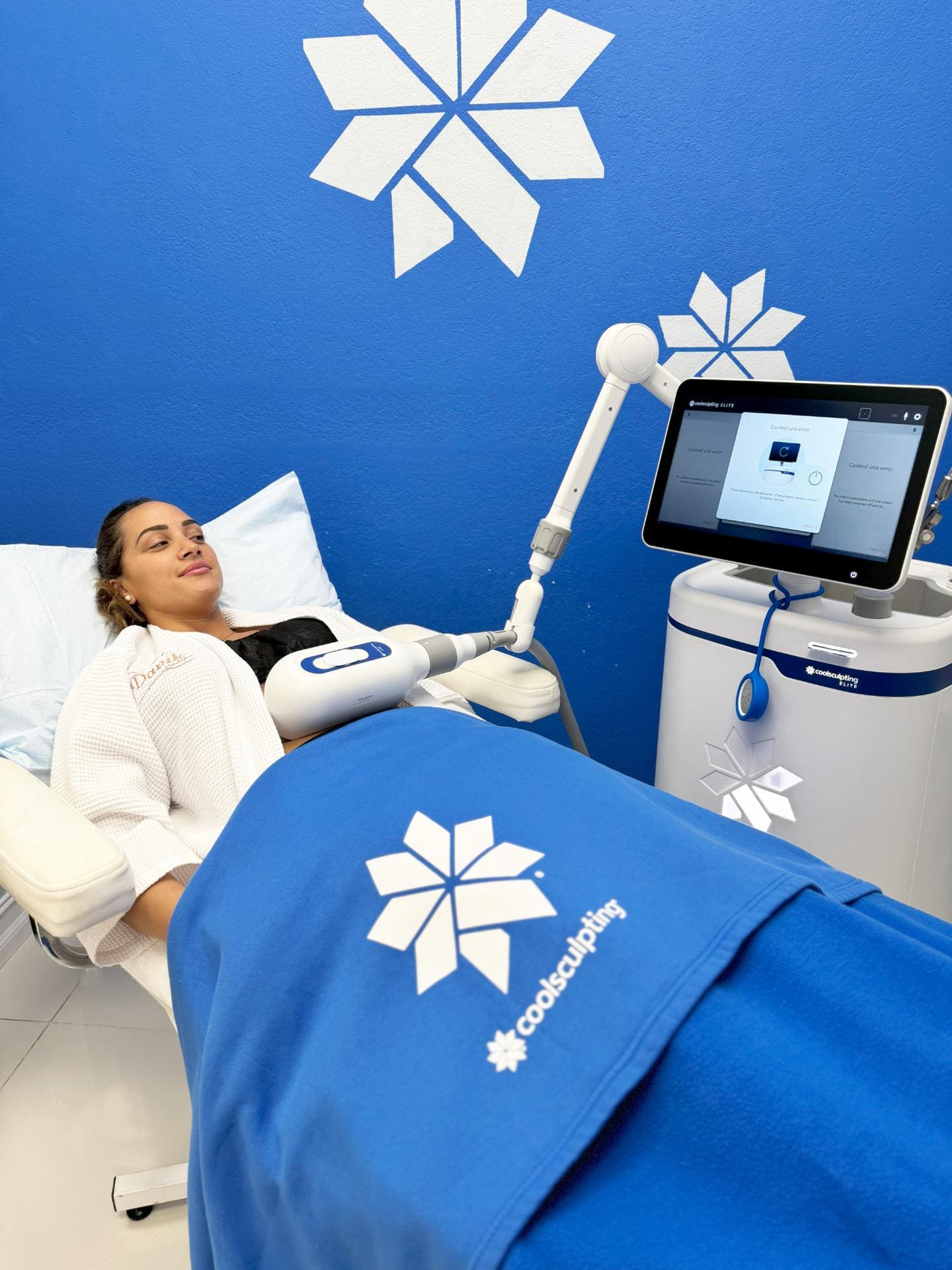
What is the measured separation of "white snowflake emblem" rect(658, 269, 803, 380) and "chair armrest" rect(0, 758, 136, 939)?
52.1 inches

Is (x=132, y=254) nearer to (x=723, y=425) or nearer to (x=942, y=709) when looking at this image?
(x=723, y=425)

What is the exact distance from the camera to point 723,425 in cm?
131

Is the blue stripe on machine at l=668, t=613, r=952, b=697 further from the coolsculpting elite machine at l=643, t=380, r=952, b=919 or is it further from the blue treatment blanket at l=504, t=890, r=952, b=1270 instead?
the blue treatment blanket at l=504, t=890, r=952, b=1270

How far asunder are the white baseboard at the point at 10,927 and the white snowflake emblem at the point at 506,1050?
4.30 feet

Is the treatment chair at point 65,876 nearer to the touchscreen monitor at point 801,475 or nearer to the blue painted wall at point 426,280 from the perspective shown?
the touchscreen monitor at point 801,475

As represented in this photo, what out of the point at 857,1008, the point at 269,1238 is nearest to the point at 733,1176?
the point at 857,1008

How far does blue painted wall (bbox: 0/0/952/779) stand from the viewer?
5.20 ft

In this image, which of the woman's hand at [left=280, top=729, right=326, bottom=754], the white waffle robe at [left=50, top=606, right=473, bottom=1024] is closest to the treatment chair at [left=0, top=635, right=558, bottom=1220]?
the white waffle robe at [left=50, top=606, right=473, bottom=1024]

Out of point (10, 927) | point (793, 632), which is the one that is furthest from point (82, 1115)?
point (793, 632)

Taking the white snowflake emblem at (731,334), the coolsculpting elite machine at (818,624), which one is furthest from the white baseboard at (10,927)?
the white snowflake emblem at (731,334)

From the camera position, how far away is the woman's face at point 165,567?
152cm

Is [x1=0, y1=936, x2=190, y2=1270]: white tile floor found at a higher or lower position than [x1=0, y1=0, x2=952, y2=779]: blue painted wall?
lower

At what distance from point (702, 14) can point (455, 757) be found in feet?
4.47

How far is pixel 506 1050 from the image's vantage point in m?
0.74
